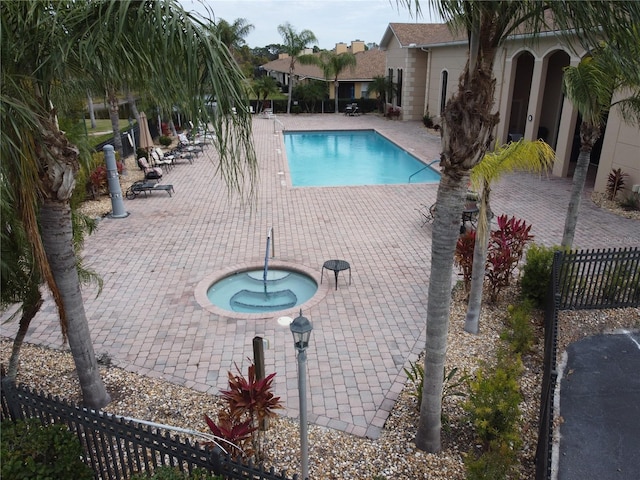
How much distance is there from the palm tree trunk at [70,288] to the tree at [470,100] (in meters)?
3.66

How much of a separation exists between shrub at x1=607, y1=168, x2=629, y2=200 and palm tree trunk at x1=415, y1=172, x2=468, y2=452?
12256mm

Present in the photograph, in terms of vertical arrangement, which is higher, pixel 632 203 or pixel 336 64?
pixel 336 64

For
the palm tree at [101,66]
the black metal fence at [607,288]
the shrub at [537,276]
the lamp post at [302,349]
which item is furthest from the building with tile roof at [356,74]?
the lamp post at [302,349]

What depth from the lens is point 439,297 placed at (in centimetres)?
463

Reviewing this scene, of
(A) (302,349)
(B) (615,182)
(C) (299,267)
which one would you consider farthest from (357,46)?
(A) (302,349)

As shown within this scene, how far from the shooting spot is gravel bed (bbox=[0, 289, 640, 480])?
199 inches

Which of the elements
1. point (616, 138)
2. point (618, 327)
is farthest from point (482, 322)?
point (616, 138)

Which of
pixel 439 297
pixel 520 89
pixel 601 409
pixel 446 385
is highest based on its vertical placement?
pixel 520 89

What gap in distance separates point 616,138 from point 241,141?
14543mm

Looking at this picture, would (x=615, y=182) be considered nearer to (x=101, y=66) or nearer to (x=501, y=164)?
(x=501, y=164)

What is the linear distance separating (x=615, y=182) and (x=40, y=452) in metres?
15.4

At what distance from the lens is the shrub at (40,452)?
419cm

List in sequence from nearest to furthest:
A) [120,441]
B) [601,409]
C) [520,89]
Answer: [120,441], [601,409], [520,89]

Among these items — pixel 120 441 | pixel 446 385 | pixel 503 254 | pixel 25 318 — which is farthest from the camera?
pixel 503 254
